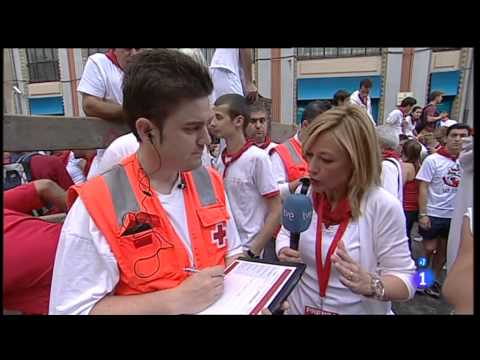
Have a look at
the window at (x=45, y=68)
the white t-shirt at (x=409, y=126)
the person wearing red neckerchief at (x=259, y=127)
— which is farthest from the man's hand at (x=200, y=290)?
the window at (x=45, y=68)

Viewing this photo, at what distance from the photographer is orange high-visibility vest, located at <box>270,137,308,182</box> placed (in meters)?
2.95

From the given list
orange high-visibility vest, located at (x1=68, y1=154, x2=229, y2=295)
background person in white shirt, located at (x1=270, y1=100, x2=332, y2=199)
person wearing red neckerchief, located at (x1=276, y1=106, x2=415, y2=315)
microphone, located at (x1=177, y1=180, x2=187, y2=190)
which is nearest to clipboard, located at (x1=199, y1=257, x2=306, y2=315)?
orange high-visibility vest, located at (x1=68, y1=154, x2=229, y2=295)

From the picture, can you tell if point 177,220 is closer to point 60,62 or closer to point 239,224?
point 239,224

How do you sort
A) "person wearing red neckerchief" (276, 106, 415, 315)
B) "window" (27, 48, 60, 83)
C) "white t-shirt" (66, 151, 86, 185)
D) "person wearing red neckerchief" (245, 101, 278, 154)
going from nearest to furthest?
"person wearing red neckerchief" (276, 106, 415, 315), "white t-shirt" (66, 151, 86, 185), "person wearing red neckerchief" (245, 101, 278, 154), "window" (27, 48, 60, 83)

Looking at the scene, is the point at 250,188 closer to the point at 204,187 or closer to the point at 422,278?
the point at 204,187

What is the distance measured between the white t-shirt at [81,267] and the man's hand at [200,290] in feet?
0.72

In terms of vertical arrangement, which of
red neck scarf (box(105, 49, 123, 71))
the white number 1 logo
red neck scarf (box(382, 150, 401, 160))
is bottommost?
the white number 1 logo

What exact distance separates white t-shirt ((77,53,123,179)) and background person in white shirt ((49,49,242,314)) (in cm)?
104

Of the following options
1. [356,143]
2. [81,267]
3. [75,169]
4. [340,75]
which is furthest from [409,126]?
[340,75]

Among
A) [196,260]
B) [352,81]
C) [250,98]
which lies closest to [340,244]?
[196,260]

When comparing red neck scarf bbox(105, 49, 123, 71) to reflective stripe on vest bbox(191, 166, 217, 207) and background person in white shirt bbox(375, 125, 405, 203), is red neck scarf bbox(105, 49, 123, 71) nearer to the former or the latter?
reflective stripe on vest bbox(191, 166, 217, 207)

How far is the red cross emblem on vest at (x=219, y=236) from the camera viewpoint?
4.02 ft

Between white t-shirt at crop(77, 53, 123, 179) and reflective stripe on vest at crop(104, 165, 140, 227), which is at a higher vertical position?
white t-shirt at crop(77, 53, 123, 179)

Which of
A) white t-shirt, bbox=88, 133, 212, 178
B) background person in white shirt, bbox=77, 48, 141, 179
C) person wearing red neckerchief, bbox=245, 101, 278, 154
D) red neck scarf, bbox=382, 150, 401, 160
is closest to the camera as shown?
white t-shirt, bbox=88, 133, 212, 178
